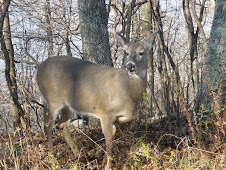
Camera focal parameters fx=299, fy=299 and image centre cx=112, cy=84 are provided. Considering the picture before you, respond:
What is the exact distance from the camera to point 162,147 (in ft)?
15.7

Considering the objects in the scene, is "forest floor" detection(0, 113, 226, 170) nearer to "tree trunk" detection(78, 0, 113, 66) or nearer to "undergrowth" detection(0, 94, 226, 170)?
"undergrowth" detection(0, 94, 226, 170)

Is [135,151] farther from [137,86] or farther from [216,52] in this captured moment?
[216,52]

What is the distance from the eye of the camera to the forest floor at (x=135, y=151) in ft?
10.7

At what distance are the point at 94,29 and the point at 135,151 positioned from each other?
3236mm

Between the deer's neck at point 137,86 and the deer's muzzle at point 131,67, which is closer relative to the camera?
the deer's muzzle at point 131,67

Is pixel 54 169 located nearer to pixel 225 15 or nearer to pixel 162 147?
pixel 162 147

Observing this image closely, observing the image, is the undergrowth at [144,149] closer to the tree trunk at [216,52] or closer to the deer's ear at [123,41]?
the tree trunk at [216,52]

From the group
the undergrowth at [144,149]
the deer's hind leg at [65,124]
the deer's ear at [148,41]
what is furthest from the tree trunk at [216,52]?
the deer's hind leg at [65,124]

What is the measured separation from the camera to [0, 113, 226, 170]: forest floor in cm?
327

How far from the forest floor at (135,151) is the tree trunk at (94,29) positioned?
1572 millimetres

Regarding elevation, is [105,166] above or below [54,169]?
below

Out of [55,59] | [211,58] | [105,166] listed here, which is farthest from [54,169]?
[211,58]

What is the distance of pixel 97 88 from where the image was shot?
4789 millimetres

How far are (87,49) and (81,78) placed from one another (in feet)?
4.36
